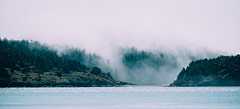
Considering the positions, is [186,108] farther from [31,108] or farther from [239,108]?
[31,108]

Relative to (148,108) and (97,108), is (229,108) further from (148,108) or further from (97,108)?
(97,108)

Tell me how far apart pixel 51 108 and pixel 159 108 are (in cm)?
3599

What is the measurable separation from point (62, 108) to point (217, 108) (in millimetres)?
50885

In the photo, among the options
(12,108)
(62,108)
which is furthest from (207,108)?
(12,108)

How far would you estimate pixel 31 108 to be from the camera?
96.8 metres

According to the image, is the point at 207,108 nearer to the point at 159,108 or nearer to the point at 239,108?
the point at 239,108

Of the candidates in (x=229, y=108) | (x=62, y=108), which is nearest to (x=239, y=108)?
(x=229, y=108)

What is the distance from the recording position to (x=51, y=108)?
9606cm

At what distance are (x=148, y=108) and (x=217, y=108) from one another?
22.1 meters

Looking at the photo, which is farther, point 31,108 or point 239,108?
point 31,108

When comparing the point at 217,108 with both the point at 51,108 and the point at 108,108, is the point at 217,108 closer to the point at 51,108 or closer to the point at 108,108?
the point at 108,108

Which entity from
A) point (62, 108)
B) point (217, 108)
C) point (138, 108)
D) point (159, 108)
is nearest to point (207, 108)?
point (217, 108)

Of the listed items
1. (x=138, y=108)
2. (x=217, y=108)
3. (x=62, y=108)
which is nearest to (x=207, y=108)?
(x=217, y=108)

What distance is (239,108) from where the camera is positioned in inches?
3575
